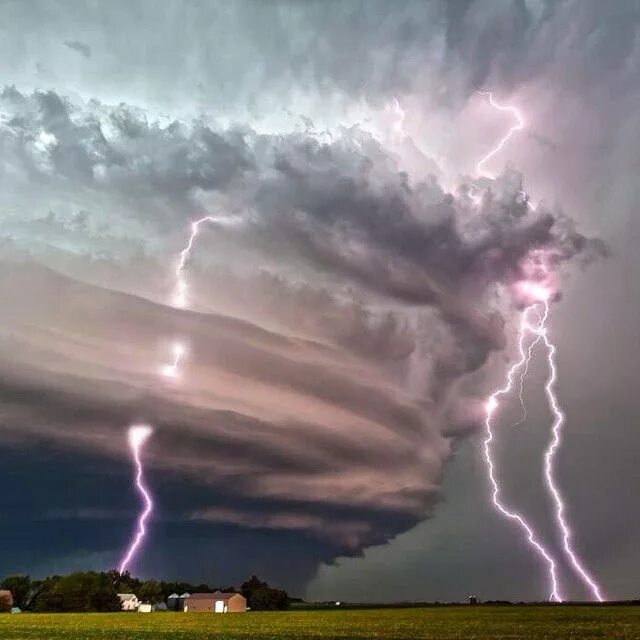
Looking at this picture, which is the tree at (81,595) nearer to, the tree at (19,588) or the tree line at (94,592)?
the tree line at (94,592)

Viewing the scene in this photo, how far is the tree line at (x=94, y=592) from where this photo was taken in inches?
4439

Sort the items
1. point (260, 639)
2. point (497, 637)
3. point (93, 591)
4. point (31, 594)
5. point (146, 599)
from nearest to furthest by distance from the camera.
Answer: point (497, 637)
point (260, 639)
point (93, 591)
point (31, 594)
point (146, 599)

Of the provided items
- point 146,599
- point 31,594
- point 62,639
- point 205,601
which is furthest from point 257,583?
point 62,639

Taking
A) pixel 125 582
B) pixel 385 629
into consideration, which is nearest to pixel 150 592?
pixel 125 582

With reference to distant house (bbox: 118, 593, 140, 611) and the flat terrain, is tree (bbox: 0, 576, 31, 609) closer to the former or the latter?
distant house (bbox: 118, 593, 140, 611)

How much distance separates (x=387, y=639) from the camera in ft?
97.8

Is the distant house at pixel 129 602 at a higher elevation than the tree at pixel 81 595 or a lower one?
higher

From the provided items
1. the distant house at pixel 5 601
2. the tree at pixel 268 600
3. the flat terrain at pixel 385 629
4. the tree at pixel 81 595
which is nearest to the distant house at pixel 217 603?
the tree at pixel 268 600

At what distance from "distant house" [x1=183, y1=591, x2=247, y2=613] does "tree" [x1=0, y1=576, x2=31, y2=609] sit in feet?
112

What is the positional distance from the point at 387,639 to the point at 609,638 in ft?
28.3

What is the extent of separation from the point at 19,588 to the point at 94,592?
42.3 meters

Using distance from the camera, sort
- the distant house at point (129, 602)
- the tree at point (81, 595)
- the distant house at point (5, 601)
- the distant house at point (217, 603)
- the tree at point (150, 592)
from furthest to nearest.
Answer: the tree at point (150, 592), the distant house at point (129, 602), the distant house at point (217, 603), the distant house at point (5, 601), the tree at point (81, 595)

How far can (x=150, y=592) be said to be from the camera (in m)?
156

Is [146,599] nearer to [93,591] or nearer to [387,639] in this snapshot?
[93,591]
